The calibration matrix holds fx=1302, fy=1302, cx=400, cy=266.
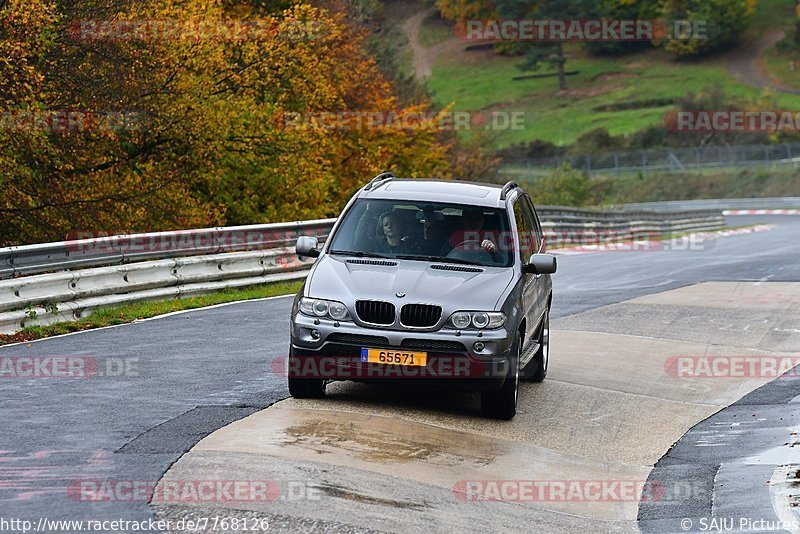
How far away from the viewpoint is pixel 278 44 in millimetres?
31797

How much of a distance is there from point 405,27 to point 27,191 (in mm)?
120125

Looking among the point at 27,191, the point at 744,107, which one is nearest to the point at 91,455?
the point at 27,191

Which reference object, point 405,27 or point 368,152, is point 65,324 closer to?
point 368,152

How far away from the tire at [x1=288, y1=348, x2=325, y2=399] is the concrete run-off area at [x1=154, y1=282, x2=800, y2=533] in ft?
0.31

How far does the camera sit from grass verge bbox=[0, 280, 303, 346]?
14.6m

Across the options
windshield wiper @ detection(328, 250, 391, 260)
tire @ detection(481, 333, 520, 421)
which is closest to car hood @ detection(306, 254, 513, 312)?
windshield wiper @ detection(328, 250, 391, 260)

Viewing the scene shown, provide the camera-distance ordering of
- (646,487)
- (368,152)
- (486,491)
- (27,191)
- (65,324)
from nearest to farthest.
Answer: (486,491) < (646,487) < (65,324) < (27,191) < (368,152)
